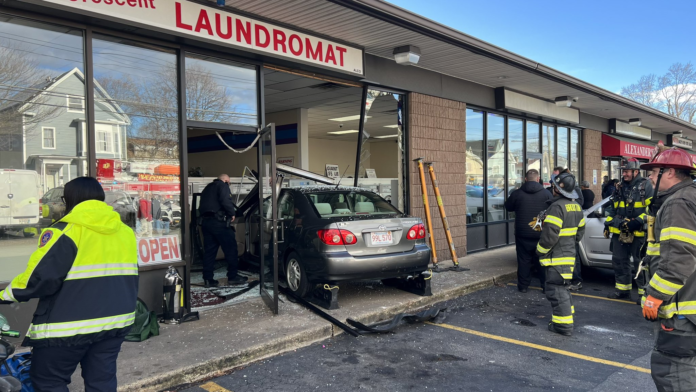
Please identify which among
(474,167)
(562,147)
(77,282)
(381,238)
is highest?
(562,147)

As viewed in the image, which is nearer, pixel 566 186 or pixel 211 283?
pixel 566 186

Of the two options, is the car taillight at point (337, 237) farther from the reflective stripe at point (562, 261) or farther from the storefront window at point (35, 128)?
the storefront window at point (35, 128)

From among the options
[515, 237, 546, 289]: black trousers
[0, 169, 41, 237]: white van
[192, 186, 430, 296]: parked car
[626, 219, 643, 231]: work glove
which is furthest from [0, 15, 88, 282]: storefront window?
[626, 219, 643, 231]: work glove

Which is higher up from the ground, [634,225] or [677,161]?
[677,161]

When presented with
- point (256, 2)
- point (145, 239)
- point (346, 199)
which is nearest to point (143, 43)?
point (256, 2)

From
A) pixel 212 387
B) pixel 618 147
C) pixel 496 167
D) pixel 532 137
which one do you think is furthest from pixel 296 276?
pixel 618 147

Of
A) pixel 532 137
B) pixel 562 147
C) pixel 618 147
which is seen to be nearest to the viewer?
pixel 532 137

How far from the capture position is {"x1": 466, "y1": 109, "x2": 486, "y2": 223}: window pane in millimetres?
10797

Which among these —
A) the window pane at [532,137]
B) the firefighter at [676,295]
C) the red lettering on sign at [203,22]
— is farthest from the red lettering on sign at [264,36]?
the window pane at [532,137]

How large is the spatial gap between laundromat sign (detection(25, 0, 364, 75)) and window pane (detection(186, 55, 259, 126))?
470 mm

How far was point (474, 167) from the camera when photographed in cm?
1102

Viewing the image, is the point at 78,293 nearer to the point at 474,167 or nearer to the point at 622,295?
the point at 622,295

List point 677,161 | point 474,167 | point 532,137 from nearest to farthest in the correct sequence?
point 677,161 < point 474,167 < point 532,137

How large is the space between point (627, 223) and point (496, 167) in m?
5.09
